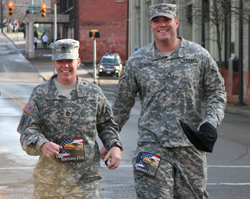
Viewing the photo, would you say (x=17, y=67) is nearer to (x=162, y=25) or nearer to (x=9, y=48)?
(x=9, y=48)

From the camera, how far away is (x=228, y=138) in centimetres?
1253

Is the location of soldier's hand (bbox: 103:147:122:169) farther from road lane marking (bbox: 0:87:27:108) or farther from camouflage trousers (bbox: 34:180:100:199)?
road lane marking (bbox: 0:87:27:108)

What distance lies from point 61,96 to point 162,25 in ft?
3.73

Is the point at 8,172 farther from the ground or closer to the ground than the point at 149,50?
closer to the ground

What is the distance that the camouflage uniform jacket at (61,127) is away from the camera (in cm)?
407

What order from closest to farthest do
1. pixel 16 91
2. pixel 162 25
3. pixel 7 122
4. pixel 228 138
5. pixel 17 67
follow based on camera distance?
pixel 162 25
pixel 228 138
pixel 7 122
pixel 16 91
pixel 17 67

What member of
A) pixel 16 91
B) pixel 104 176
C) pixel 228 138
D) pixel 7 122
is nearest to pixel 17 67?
pixel 16 91

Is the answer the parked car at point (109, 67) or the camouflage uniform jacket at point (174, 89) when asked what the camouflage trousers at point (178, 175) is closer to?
the camouflage uniform jacket at point (174, 89)

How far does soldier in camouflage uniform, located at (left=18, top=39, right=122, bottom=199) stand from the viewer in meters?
4.06

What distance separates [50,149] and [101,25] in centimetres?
5262

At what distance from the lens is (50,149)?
3.86 meters

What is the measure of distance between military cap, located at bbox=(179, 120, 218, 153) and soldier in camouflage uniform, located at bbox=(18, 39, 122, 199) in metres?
0.61

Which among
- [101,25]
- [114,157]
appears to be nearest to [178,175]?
[114,157]

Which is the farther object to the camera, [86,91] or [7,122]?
[7,122]
